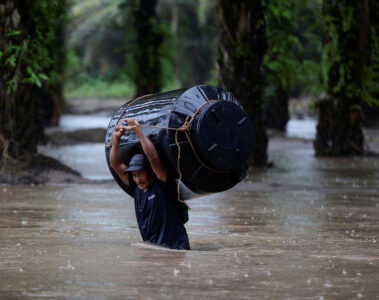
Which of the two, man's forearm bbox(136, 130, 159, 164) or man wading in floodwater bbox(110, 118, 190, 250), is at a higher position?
man's forearm bbox(136, 130, 159, 164)

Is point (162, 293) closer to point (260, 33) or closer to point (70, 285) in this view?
point (70, 285)

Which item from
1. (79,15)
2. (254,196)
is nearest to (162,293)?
(254,196)

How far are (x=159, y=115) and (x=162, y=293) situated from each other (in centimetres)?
229

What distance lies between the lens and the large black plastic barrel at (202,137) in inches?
270

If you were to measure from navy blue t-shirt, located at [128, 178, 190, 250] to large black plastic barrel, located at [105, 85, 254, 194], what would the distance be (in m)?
0.19

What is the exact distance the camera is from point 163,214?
7.02 meters

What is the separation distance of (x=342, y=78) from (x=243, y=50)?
2.90 m

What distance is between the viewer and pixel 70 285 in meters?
5.28

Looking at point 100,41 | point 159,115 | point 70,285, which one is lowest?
point 100,41

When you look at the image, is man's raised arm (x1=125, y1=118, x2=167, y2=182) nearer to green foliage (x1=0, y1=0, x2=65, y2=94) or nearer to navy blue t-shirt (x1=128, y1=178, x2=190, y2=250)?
navy blue t-shirt (x1=128, y1=178, x2=190, y2=250)

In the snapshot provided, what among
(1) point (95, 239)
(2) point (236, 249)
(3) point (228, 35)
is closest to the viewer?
(2) point (236, 249)

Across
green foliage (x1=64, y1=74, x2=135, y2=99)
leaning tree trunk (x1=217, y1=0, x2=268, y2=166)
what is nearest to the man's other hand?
leaning tree trunk (x1=217, y1=0, x2=268, y2=166)

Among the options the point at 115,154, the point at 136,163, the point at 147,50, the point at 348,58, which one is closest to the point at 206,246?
the point at 136,163

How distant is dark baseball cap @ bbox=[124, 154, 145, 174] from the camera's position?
6.86 m
